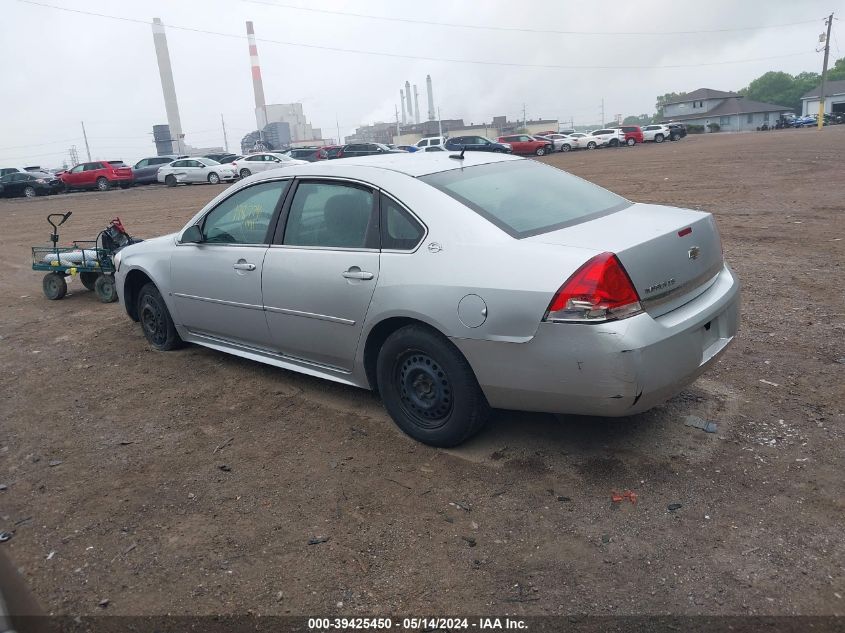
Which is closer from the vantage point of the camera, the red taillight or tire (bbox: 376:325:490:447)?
the red taillight

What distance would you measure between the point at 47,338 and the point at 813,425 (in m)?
6.57

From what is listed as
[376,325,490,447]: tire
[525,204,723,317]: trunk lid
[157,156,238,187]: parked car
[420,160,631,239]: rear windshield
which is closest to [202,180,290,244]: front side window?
[420,160,631,239]: rear windshield

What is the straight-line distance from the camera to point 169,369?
5.64 meters

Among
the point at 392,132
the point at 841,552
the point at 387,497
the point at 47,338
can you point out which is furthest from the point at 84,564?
the point at 392,132

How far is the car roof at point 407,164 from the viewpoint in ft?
14.2

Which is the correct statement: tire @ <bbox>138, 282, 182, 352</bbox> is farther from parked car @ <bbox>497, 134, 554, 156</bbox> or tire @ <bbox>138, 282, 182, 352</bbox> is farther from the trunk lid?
parked car @ <bbox>497, 134, 554, 156</bbox>

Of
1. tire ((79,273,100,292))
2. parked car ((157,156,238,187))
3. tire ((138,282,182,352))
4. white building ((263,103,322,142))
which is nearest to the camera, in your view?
tire ((138,282,182,352))

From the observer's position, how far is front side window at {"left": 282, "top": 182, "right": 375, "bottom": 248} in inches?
167

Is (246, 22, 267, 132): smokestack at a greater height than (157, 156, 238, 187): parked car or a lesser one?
greater

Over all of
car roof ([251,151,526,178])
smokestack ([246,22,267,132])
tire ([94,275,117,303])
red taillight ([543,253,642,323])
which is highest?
smokestack ([246,22,267,132])

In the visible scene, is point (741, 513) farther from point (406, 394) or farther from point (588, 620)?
point (406, 394)

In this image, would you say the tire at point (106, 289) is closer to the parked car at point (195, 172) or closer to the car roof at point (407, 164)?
the car roof at point (407, 164)

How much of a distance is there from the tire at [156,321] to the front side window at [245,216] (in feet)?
3.12

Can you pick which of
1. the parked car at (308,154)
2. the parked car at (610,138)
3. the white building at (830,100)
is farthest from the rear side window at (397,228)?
the white building at (830,100)
